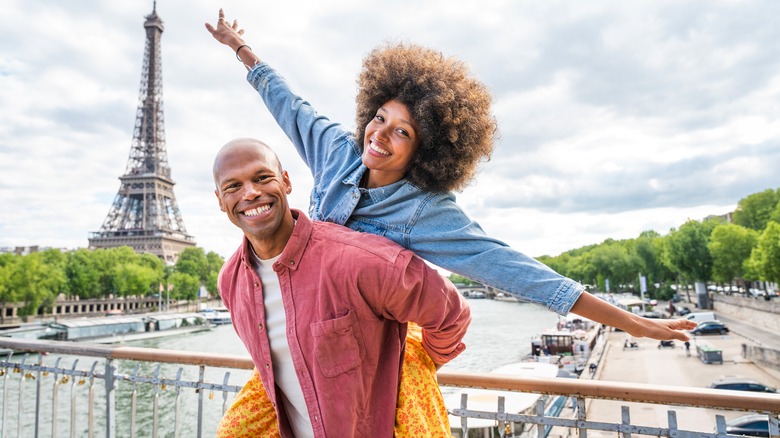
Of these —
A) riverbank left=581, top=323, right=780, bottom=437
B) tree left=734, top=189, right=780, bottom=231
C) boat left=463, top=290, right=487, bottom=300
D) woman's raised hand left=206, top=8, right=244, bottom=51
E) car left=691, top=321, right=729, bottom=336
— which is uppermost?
tree left=734, top=189, right=780, bottom=231

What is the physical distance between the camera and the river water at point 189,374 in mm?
15523

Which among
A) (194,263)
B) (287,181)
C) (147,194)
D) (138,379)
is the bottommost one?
(138,379)

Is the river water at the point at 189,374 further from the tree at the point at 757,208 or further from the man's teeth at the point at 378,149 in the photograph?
the tree at the point at 757,208

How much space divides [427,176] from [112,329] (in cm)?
4011

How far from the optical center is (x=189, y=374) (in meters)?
23.9

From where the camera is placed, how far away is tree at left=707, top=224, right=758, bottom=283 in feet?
133

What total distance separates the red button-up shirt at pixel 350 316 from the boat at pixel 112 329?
119ft

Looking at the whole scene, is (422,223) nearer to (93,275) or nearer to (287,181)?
(287,181)

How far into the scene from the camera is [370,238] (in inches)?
70.1

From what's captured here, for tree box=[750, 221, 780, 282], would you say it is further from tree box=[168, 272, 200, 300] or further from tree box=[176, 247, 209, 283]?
tree box=[176, 247, 209, 283]

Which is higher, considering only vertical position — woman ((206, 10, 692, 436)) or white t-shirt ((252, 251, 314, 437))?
woman ((206, 10, 692, 436))

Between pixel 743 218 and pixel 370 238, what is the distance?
5757cm

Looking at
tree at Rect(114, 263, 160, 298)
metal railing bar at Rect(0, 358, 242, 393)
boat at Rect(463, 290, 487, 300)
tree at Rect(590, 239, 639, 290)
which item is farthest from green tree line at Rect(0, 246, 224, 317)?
boat at Rect(463, 290, 487, 300)

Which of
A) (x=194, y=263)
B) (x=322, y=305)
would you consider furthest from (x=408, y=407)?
(x=194, y=263)
